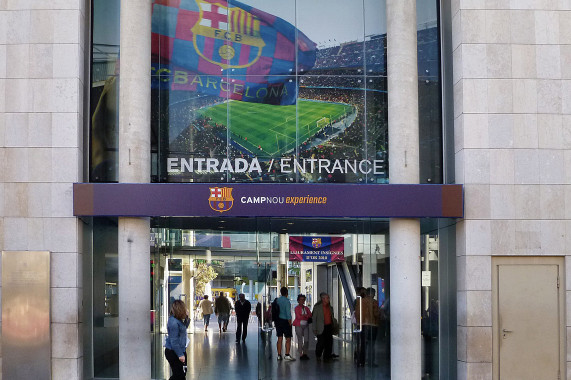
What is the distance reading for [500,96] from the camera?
563 inches

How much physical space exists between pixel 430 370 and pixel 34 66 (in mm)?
9588

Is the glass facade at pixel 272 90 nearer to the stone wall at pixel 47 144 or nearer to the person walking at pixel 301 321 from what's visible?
the stone wall at pixel 47 144

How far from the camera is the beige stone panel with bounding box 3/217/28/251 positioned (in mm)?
13836

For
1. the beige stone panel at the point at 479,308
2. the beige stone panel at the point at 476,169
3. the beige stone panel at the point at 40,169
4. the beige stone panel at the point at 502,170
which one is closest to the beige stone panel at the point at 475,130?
the beige stone panel at the point at 476,169

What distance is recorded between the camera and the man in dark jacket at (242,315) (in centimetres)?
1688

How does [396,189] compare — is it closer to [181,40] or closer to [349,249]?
[349,249]

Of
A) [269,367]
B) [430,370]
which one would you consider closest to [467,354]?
[430,370]

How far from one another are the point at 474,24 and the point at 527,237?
4.08 metres

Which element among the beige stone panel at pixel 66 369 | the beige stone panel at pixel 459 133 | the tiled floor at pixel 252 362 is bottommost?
the tiled floor at pixel 252 362

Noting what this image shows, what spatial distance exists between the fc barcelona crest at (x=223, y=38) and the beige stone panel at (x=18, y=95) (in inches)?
134

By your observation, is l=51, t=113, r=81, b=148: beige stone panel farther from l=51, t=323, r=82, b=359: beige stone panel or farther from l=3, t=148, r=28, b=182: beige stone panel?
l=51, t=323, r=82, b=359: beige stone panel

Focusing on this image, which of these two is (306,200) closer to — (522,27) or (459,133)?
(459,133)

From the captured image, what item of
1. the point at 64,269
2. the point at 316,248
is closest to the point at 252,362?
the point at 316,248

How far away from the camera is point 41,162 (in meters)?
14.0
